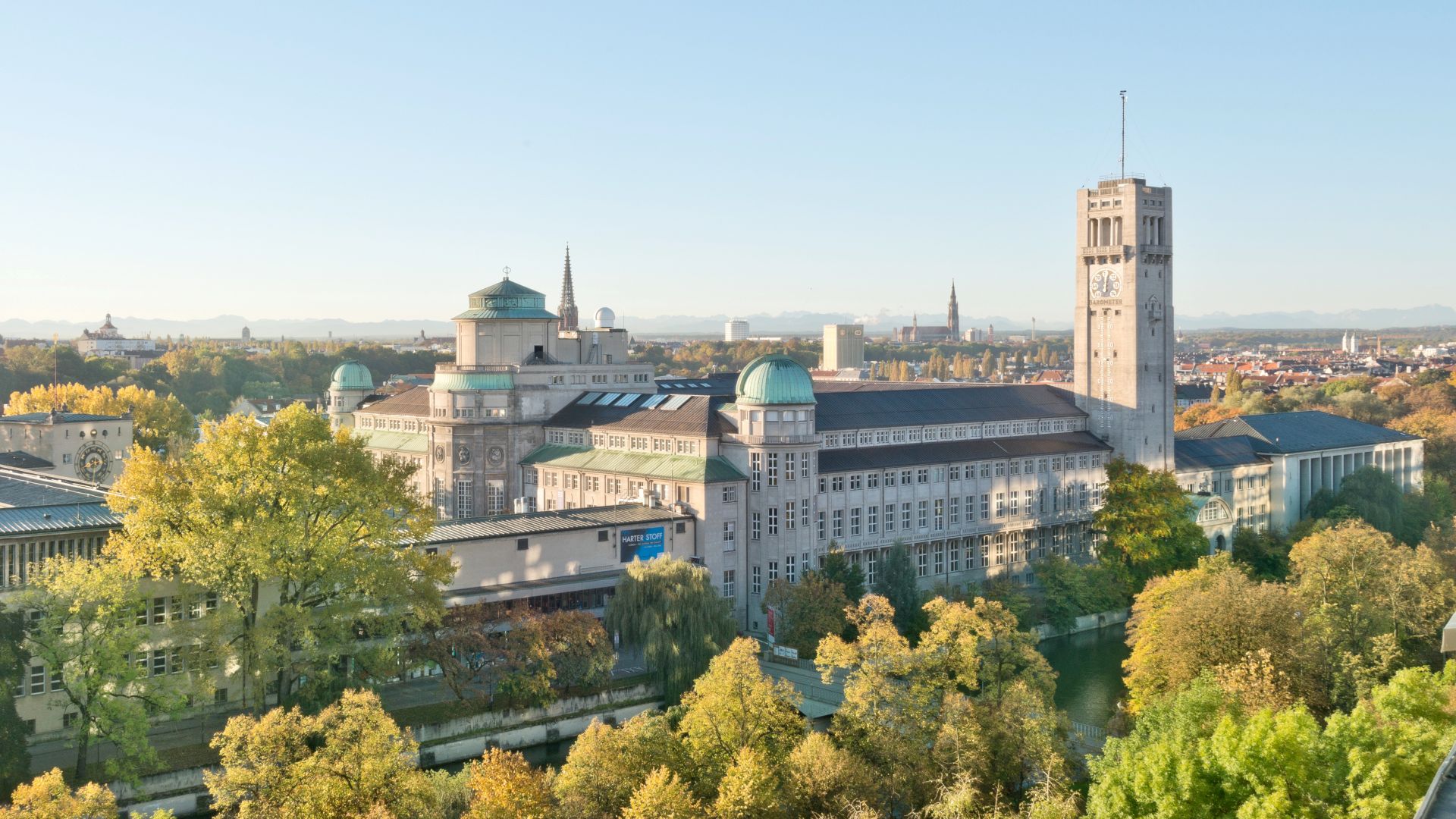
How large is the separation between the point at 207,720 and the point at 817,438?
37.3m

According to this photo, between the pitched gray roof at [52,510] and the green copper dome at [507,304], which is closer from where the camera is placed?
the pitched gray roof at [52,510]

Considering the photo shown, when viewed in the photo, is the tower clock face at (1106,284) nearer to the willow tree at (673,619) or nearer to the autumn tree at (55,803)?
the willow tree at (673,619)

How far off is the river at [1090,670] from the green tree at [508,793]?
90.1 feet

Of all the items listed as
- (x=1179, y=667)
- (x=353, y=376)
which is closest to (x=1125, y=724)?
(x=1179, y=667)

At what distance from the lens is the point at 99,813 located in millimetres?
37062

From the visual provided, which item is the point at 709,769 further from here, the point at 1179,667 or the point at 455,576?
the point at 455,576

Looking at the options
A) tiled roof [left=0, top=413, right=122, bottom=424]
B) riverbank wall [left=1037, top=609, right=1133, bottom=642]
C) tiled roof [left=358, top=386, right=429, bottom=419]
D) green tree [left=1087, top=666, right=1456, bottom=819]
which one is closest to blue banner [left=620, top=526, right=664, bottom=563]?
riverbank wall [left=1037, top=609, right=1133, bottom=642]

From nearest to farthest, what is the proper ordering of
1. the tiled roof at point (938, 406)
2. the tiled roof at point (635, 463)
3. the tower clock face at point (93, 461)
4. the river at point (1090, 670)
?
the river at point (1090, 670) < the tiled roof at point (635, 463) < the tiled roof at point (938, 406) < the tower clock face at point (93, 461)

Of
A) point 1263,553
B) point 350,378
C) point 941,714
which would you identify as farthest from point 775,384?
point 350,378

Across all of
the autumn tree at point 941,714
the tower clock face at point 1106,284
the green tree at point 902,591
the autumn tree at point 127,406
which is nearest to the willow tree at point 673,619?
the autumn tree at point 941,714

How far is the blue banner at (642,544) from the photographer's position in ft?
239

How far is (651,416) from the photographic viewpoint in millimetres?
84812

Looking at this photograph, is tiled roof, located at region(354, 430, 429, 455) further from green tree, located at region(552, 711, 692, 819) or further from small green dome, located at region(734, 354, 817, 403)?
green tree, located at region(552, 711, 692, 819)

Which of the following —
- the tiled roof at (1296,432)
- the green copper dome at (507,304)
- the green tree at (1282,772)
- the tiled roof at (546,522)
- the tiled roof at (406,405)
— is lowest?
the green tree at (1282,772)
